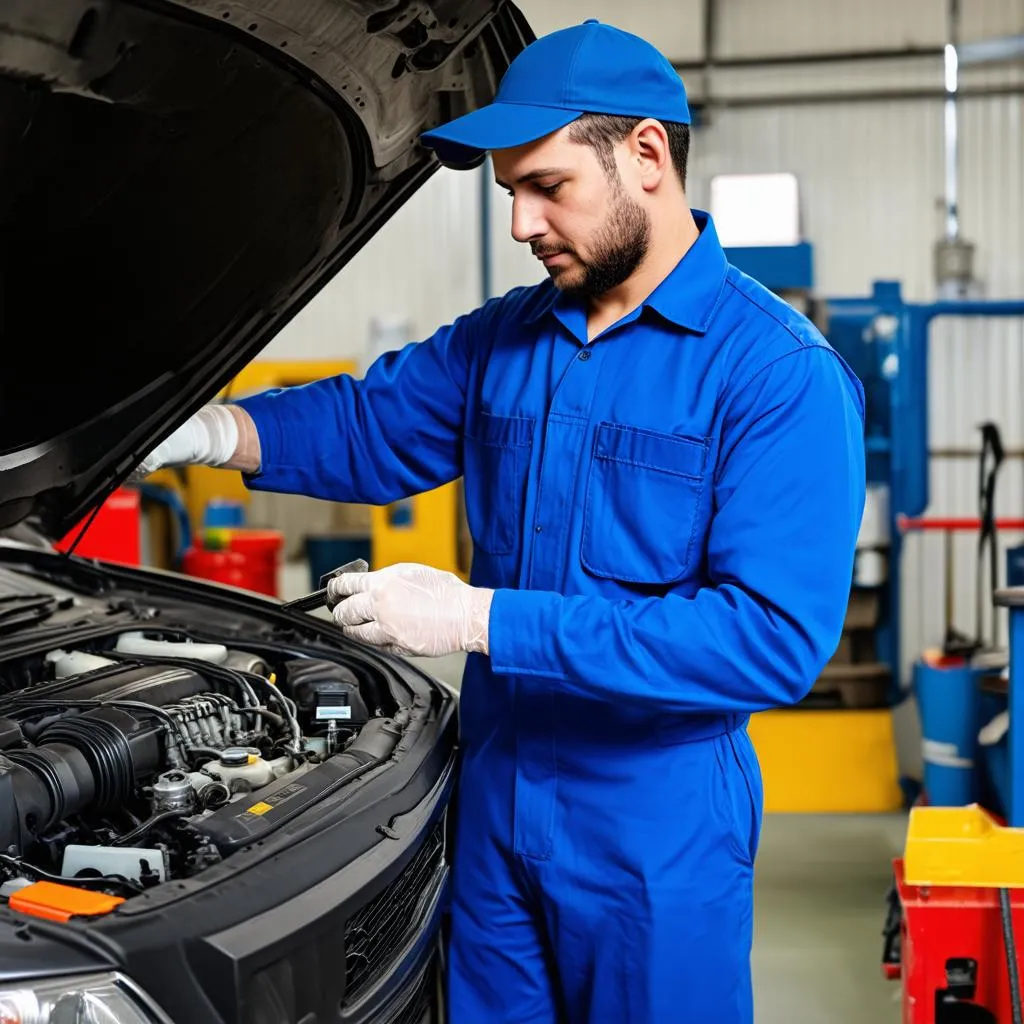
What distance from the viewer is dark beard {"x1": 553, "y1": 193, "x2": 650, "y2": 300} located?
5.03 ft

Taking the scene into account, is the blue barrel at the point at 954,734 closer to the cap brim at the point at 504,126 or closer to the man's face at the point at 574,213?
the man's face at the point at 574,213

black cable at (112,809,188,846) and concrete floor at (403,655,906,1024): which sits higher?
black cable at (112,809,188,846)

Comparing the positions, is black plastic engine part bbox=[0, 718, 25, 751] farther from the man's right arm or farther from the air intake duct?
the man's right arm

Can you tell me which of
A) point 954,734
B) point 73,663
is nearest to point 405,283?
point 954,734

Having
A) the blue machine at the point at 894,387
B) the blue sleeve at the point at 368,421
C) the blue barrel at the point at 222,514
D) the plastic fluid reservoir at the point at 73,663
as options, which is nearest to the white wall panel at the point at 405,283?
the blue barrel at the point at 222,514

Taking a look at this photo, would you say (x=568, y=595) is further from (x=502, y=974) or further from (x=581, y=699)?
(x=502, y=974)

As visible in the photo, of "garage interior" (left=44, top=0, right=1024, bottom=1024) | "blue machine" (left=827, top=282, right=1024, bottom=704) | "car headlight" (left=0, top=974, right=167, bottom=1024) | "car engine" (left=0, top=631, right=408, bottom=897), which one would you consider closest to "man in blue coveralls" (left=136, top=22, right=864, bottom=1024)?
"car engine" (left=0, top=631, right=408, bottom=897)

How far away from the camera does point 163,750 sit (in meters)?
1.68

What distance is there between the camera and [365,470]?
6.20ft

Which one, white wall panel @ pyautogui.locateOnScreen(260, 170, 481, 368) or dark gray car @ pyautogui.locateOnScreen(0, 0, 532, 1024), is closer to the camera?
dark gray car @ pyautogui.locateOnScreen(0, 0, 532, 1024)

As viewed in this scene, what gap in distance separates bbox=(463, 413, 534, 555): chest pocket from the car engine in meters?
0.32

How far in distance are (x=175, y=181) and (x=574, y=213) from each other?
1.85ft

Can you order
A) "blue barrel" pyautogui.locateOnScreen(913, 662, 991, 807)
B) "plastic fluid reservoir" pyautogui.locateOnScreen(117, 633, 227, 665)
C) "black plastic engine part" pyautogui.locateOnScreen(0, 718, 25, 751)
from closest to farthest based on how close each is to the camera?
"black plastic engine part" pyautogui.locateOnScreen(0, 718, 25, 751)
"plastic fluid reservoir" pyautogui.locateOnScreen(117, 633, 227, 665)
"blue barrel" pyautogui.locateOnScreen(913, 662, 991, 807)

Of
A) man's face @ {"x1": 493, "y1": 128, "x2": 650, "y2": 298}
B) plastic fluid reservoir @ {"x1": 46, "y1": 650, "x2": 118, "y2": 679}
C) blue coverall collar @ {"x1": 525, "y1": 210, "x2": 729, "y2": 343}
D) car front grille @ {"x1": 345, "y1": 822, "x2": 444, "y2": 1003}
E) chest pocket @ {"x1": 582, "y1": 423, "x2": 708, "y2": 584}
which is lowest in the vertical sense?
car front grille @ {"x1": 345, "y1": 822, "x2": 444, "y2": 1003}
